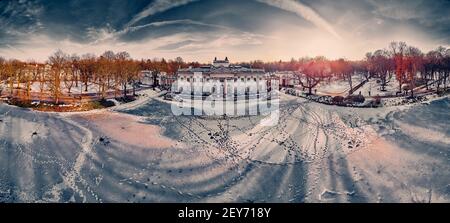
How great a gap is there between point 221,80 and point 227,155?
2.76m

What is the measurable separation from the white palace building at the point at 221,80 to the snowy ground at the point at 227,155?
38.2 inches

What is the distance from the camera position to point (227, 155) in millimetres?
9781

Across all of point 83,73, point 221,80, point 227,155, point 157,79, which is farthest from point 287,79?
point 83,73

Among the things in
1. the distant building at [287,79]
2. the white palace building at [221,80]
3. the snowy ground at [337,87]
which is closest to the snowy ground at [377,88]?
the snowy ground at [337,87]

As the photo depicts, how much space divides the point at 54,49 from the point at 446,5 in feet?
40.4

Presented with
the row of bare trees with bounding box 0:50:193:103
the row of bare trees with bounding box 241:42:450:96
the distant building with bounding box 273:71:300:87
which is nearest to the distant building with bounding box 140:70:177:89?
the row of bare trees with bounding box 0:50:193:103

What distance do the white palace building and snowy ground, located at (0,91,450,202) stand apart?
970mm

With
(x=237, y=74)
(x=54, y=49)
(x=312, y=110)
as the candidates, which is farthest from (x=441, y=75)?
(x=54, y=49)

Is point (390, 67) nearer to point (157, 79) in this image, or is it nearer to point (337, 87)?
point (337, 87)

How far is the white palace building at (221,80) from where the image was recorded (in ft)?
37.6

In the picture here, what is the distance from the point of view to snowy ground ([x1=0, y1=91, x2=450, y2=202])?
8.76m

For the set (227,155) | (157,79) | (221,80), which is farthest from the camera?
(157,79)

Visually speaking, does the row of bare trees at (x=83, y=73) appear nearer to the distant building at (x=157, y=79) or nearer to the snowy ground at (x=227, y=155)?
the distant building at (x=157, y=79)
